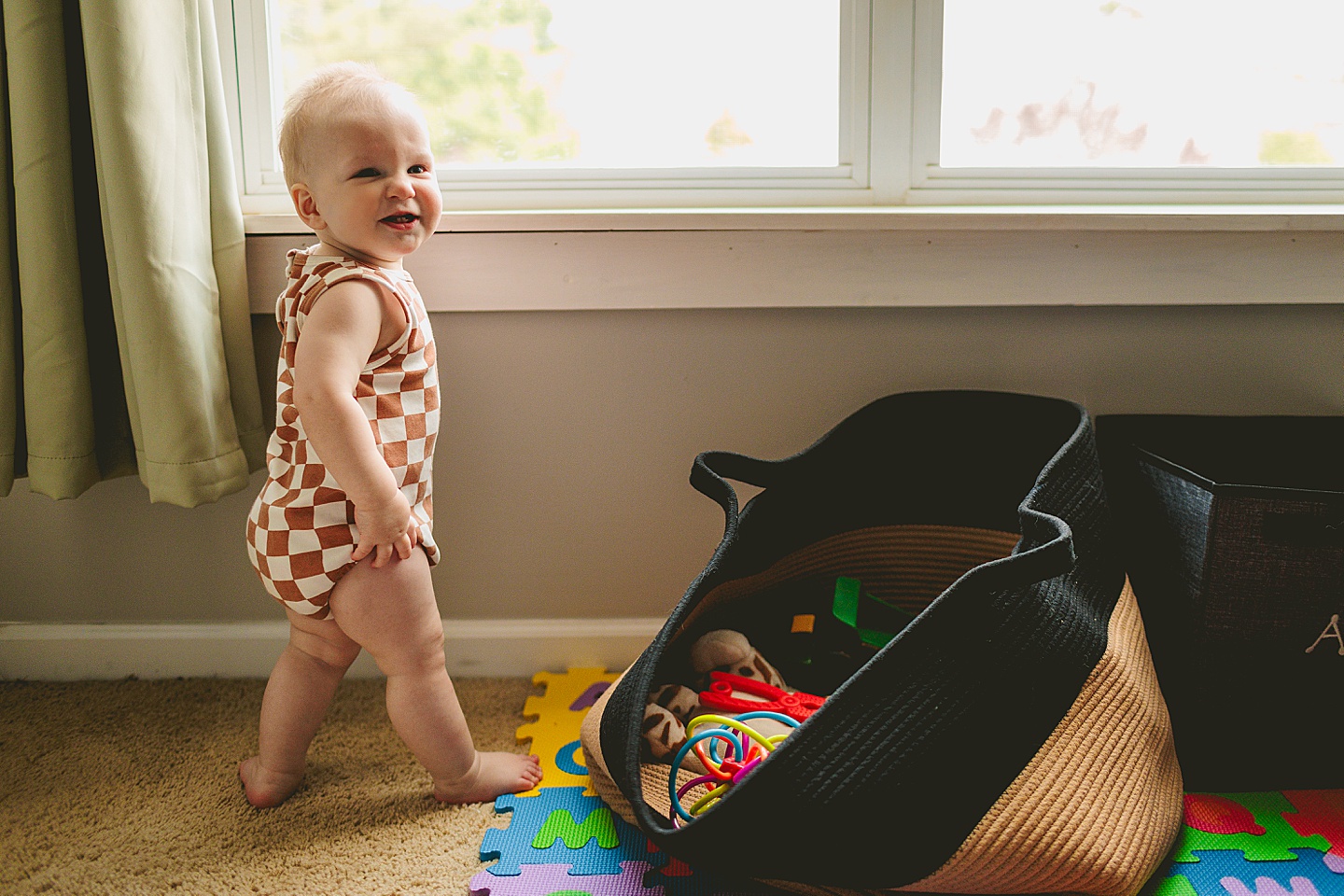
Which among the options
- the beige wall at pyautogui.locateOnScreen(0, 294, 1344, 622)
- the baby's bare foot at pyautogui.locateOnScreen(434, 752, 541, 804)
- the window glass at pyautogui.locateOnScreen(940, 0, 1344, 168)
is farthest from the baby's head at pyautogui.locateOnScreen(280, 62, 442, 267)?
the window glass at pyautogui.locateOnScreen(940, 0, 1344, 168)

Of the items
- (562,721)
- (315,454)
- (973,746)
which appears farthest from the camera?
(562,721)

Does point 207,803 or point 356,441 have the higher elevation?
point 356,441

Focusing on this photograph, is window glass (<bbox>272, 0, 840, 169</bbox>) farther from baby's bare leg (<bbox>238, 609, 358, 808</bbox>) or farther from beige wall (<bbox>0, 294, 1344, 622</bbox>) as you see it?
baby's bare leg (<bbox>238, 609, 358, 808</bbox>)

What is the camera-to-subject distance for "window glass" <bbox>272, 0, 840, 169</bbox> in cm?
135

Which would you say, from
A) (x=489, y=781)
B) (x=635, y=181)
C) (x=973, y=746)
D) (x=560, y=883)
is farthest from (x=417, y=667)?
(x=635, y=181)

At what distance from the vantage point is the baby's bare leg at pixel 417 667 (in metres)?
0.99

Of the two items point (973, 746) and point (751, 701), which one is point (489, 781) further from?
point (973, 746)

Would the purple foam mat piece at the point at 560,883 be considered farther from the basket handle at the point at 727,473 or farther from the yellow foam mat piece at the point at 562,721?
the basket handle at the point at 727,473

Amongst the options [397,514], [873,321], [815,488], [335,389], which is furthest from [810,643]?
[335,389]

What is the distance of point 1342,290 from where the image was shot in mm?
1262

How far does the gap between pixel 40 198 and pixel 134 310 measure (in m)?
0.18

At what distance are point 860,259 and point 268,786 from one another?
1010 mm

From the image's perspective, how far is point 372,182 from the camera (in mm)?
944

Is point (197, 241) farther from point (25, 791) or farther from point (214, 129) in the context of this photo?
point (25, 791)
